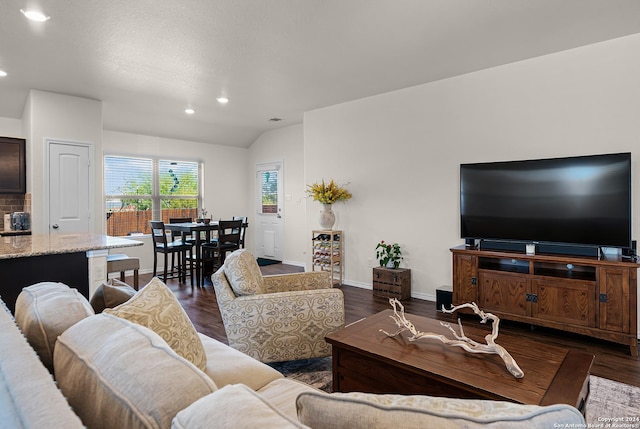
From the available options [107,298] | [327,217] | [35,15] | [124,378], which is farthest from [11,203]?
[124,378]

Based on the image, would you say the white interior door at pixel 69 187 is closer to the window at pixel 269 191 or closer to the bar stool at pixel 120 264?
the bar stool at pixel 120 264

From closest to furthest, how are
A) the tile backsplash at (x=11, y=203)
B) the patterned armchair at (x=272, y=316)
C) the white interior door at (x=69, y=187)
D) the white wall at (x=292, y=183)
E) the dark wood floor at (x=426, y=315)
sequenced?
1. the patterned armchair at (x=272, y=316)
2. the dark wood floor at (x=426, y=315)
3. the white interior door at (x=69, y=187)
4. the tile backsplash at (x=11, y=203)
5. the white wall at (x=292, y=183)

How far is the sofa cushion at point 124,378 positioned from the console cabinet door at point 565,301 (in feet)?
11.4

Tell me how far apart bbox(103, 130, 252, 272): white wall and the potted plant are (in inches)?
163

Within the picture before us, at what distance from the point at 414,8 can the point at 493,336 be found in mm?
2435

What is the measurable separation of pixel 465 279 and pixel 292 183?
4.15 metres

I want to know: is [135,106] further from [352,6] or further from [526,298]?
[526,298]

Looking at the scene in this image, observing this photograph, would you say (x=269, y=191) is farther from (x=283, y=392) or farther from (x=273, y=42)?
(x=283, y=392)

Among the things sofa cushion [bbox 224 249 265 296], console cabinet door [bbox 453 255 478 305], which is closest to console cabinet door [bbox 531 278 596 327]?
console cabinet door [bbox 453 255 478 305]

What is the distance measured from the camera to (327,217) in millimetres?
5336

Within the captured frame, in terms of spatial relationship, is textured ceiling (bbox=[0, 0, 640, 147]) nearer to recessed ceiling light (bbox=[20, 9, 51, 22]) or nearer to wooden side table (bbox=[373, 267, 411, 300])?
recessed ceiling light (bbox=[20, 9, 51, 22])

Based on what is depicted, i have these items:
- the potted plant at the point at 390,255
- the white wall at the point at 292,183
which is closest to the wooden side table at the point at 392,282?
the potted plant at the point at 390,255

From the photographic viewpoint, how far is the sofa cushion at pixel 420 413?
0.61m

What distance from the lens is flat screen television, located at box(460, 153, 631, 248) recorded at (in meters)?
3.17
